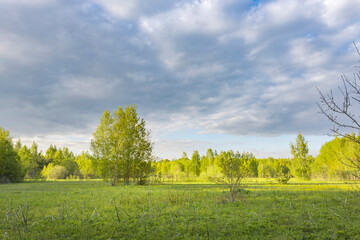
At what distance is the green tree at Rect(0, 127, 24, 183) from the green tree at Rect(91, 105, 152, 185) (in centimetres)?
2254

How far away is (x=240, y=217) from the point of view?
28.0 ft

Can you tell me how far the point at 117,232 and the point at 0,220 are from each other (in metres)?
5.49

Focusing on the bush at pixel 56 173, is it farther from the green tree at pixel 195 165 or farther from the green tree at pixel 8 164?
the green tree at pixel 195 165

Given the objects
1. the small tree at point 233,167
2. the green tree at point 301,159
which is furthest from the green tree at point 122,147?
the green tree at point 301,159

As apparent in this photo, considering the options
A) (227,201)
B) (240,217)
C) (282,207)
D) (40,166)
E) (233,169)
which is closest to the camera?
(240,217)

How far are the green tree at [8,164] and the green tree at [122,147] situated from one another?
2254 cm

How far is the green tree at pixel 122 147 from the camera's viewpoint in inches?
1239

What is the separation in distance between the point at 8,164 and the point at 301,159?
57.1 metres

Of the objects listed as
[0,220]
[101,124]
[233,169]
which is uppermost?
[101,124]

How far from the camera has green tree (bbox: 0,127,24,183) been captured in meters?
41.8

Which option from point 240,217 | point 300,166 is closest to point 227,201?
point 240,217

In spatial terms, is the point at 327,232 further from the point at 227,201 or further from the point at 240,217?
the point at 227,201

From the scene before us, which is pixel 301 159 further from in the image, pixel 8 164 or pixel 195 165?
pixel 8 164

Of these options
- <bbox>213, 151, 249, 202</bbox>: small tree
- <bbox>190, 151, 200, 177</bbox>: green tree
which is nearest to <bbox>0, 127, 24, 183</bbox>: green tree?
<bbox>190, 151, 200, 177</bbox>: green tree
